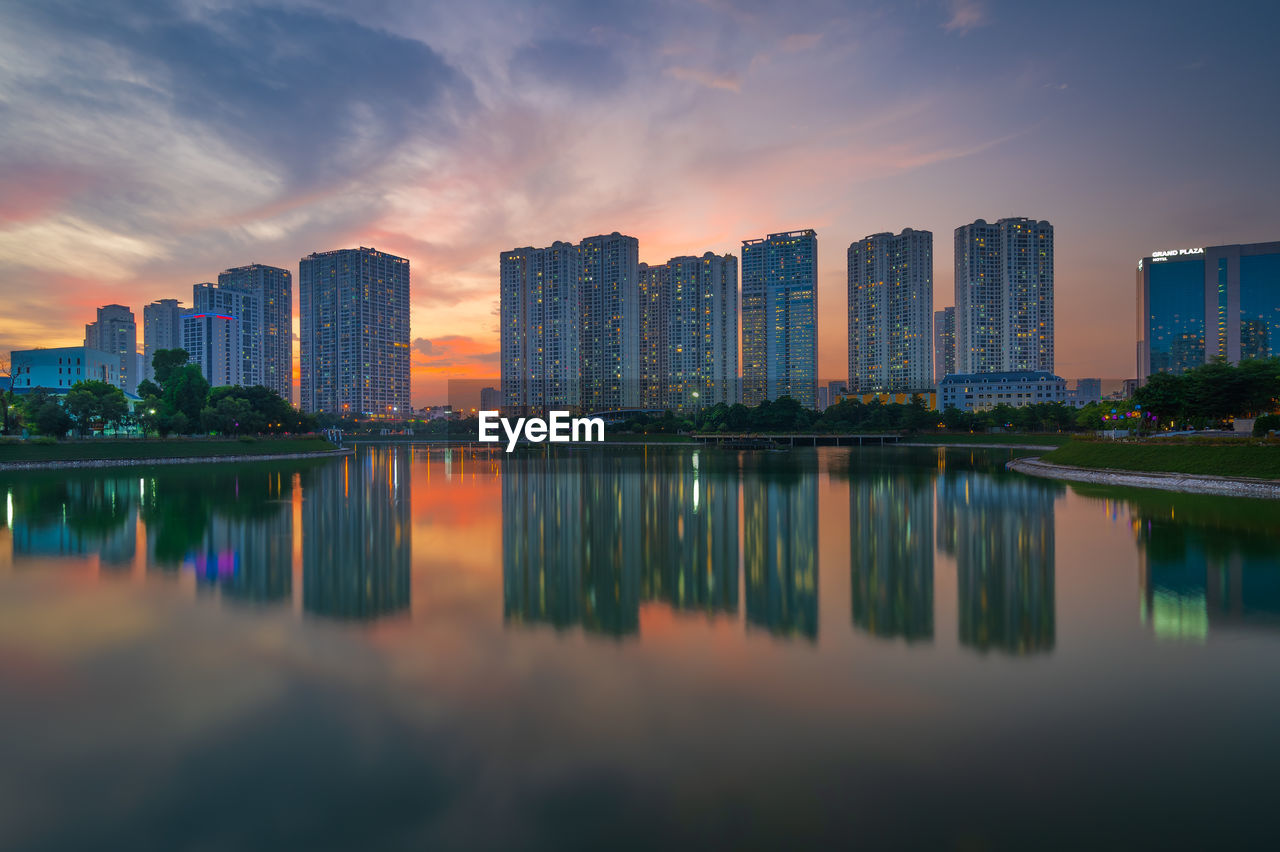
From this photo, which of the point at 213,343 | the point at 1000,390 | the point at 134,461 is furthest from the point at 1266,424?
the point at 213,343

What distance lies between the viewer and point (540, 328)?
136m

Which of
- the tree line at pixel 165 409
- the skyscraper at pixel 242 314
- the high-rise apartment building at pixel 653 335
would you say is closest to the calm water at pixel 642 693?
the tree line at pixel 165 409

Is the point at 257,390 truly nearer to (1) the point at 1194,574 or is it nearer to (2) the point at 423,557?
(2) the point at 423,557

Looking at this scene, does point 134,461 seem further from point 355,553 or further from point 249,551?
point 355,553

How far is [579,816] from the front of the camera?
4.76m

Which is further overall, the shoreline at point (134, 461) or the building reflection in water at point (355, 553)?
the shoreline at point (134, 461)

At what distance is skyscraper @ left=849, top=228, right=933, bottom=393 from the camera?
454 feet

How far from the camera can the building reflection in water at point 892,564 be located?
31.6 ft

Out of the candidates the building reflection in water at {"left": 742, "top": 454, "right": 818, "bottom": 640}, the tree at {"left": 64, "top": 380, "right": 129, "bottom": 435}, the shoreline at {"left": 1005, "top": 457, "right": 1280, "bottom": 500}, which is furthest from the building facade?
the tree at {"left": 64, "top": 380, "right": 129, "bottom": 435}

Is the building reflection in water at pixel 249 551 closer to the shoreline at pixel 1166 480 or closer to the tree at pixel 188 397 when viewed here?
the shoreline at pixel 1166 480

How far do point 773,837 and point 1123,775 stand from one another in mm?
3227

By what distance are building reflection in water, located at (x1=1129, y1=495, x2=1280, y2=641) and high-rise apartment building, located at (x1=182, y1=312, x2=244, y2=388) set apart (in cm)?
19200

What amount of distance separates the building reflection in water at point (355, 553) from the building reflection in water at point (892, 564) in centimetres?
790

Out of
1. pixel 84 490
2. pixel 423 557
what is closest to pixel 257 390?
pixel 84 490
